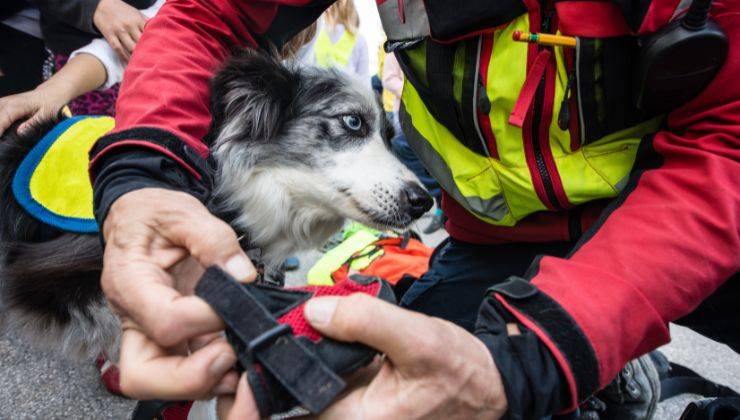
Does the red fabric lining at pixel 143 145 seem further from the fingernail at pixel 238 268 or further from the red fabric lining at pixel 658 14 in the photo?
the red fabric lining at pixel 658 14

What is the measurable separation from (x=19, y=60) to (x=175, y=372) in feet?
6.15

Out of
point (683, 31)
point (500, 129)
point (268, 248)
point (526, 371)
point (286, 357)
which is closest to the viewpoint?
point (286, 357)

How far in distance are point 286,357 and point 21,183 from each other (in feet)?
3.78

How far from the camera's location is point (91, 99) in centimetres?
207

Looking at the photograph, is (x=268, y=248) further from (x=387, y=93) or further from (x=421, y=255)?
(x=387, y=93)

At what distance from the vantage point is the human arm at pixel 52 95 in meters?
1.52

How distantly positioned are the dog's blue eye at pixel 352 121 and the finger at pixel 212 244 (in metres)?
0.98

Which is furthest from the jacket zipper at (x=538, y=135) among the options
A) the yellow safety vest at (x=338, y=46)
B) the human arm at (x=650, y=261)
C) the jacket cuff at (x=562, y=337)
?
the yellow safety vest at (x=338, y=46)

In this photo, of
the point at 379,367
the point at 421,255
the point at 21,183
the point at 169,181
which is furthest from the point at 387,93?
the point at 379,367

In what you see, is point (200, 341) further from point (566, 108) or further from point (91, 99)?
point (91, 99)

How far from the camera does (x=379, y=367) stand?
675mm

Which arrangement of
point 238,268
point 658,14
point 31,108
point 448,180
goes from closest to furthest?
point 238,268, point 658,14, point 448,180, point 31,108

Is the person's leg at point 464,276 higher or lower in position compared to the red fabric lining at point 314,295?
lower

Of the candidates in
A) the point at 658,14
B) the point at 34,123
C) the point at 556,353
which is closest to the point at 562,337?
the point at 556,353
